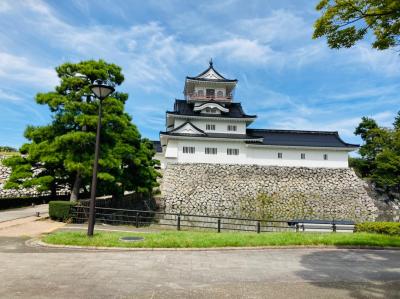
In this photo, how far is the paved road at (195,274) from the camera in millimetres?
5277

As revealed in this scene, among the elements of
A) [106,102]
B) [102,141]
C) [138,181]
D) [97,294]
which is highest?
[106,102]

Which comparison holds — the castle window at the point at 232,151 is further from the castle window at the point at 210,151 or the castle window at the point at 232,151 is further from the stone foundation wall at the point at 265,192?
the stone foundation wall at the point at 265,192

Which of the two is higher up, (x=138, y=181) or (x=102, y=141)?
(x=102, y=141)

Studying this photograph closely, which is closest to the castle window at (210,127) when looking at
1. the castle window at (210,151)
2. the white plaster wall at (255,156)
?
the white plaster wall at (255,156)

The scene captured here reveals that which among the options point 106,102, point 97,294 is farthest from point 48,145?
point 97,294

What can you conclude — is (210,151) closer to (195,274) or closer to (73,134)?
(73,134)

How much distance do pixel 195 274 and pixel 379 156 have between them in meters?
33.3

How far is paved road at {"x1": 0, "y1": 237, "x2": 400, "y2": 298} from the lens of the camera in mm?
5277

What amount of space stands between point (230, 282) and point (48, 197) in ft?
87.5

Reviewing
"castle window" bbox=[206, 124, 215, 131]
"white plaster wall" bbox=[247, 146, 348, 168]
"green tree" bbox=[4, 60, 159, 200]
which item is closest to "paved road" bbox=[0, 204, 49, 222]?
"green tree" bbox=[4, 60, 159, 200]

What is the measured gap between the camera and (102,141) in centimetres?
1686

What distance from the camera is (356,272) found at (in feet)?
22.8

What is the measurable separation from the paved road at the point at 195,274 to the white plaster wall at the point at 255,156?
22257mm

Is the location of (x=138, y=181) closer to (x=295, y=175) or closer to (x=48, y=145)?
(x=48, y=145)
